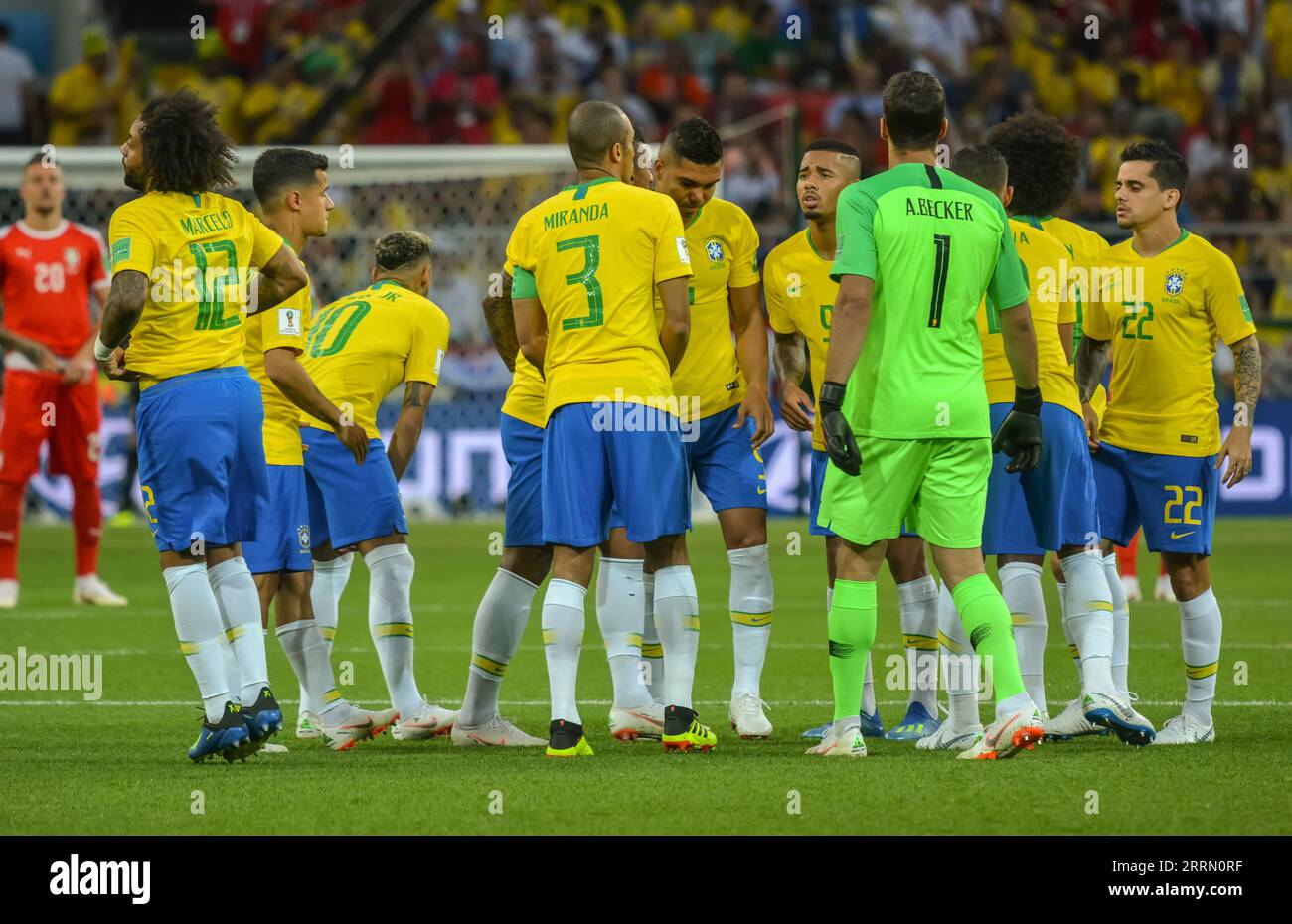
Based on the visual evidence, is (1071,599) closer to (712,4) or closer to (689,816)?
(689,816)

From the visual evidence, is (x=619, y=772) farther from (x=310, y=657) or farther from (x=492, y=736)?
(x=310, y=657)

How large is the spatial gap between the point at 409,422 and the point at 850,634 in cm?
201

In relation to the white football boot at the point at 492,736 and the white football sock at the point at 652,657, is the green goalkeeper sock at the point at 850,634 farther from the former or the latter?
the white football sock at the point at 652,657

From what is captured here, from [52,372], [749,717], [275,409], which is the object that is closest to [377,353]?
[275,409]

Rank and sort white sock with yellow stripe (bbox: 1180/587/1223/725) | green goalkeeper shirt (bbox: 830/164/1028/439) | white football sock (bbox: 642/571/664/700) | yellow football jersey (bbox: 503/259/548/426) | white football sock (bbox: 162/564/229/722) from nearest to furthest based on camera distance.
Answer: green goalkeeper shirt (bbox: 830/164/1028/439) → white football sock (bbox: 162/564/229/722) → white sock with yellow stripe (bbox: 1180/587/1223/725) → yellow football jersey (bbox: 503/259/548/426) → white football sock (bbox: 642/571/664/700)

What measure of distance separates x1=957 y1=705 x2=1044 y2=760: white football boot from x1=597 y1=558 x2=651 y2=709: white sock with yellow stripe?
130cm

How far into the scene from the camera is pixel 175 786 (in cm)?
582

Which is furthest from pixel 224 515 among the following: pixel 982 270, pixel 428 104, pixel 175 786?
pixel 428 104

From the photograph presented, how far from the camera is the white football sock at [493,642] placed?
22.6 ft

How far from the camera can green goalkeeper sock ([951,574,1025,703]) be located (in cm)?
595

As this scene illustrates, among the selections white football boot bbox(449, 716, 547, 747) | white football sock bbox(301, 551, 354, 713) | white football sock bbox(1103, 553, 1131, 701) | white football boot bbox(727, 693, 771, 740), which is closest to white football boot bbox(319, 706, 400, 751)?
white football boot bbox(449, 716, 547, 747)

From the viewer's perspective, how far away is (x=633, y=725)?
6984 mm

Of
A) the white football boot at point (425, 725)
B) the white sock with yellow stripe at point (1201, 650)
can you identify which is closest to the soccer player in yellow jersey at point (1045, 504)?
the white sock with yellow stripe at point (1201, 650)

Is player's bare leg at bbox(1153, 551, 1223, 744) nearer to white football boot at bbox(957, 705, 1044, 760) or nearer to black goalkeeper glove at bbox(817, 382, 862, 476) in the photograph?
white football boot at bbox(957, 705, 1044, 760)
